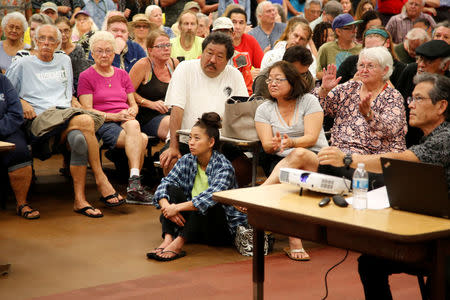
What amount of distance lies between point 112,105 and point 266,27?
265 centimetres

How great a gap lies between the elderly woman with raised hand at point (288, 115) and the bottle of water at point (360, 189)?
5.05 feet

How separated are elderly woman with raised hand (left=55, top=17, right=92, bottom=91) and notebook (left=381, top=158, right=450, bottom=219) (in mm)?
4020

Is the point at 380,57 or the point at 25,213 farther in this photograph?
the point at 25,213

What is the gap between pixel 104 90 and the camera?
5648 mm

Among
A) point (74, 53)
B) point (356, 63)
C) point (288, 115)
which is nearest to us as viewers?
point (288, 115)

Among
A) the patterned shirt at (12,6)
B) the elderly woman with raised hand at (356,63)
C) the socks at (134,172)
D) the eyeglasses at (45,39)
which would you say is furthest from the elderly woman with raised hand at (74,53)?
the elderly woman with raised hand at (356,63)

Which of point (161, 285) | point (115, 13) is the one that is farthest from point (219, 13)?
point (161, 285)

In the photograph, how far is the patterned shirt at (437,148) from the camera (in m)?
2.82

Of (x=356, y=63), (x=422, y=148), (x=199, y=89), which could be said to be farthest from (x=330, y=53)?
(x=422, y=148)

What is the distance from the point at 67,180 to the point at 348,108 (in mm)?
3041

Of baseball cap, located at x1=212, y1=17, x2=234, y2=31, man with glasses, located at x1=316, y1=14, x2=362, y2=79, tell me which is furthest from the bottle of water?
baseball cap, located at x1=212, y1=17, x2=234, y2=31

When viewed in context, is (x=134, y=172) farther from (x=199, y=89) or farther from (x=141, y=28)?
(x=141, y=28)

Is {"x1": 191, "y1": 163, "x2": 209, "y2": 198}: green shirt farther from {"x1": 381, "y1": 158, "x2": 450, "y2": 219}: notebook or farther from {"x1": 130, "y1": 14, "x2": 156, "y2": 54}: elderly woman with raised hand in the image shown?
{"x1": 130, "y1": 14, "x2": 156, "y2": 54}: elderly woman with raised hand

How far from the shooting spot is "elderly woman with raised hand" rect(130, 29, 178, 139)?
19.2ft
